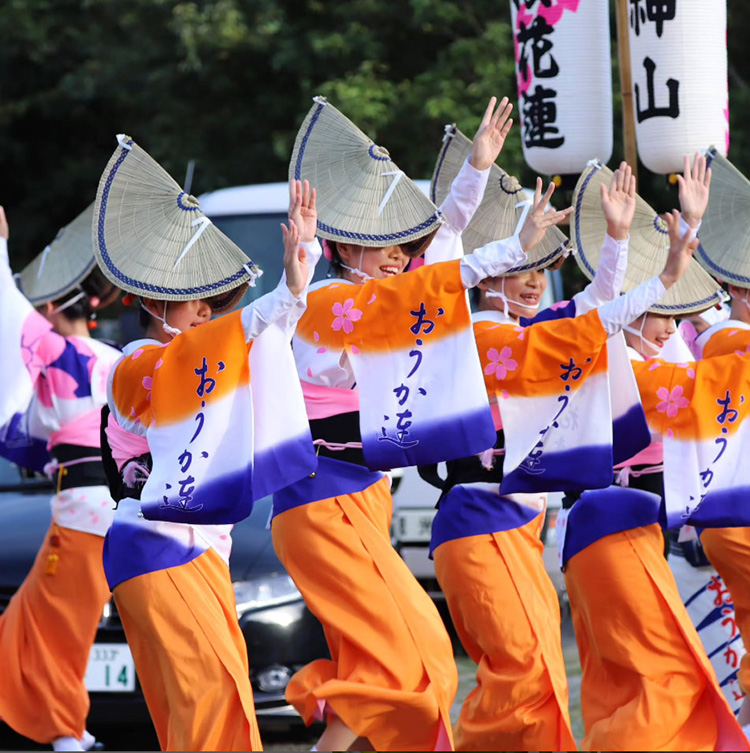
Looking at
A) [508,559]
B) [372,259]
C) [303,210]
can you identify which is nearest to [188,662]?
[508,559]

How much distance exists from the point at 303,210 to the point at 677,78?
2984 millimetres

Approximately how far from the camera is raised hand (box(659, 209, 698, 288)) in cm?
455

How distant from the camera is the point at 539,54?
22.7 feet

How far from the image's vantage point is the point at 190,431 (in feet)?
13.8

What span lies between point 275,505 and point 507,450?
0.80m

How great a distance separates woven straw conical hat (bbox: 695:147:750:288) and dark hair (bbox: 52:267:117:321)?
7.91 ft

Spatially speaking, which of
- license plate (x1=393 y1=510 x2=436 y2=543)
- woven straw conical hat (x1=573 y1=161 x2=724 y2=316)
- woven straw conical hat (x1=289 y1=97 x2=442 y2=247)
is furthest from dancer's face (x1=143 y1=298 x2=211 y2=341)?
license plate (x1=393 y1=510 x2=436 y2=543)

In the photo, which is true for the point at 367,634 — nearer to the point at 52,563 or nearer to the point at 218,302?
the point at 218,302

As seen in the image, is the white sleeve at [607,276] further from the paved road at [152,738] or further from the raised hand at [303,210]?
the paved road at [152,738]

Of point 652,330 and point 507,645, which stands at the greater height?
point 652,330

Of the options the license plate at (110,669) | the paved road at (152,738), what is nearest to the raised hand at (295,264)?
the license plate at (110,669)

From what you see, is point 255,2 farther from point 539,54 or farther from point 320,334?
point 320,334

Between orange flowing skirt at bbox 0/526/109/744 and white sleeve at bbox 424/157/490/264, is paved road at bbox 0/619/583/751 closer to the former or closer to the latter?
orange flowing skirt at bbox 0/526/109/744

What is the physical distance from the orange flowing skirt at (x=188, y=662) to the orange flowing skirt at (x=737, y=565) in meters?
1.92
